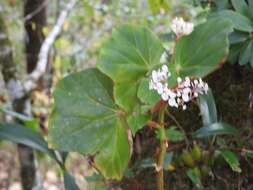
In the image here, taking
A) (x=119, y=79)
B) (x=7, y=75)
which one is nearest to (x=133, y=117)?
(x=119, y=79)

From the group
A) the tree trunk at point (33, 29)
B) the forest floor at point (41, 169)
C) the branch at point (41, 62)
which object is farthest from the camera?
the forest floor at point (41, 169)

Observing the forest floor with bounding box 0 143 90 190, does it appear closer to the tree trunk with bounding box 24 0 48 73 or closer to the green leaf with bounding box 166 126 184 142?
the tree trunk with bounding box 24 0 48 73

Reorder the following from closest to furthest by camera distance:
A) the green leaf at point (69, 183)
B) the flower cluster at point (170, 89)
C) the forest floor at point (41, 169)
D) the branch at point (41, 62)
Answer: the flower cluster at point (170, 89) → the green leaf at point (69, 183) → the branch at point (41, 62) → the forest floor at point (41, 169)

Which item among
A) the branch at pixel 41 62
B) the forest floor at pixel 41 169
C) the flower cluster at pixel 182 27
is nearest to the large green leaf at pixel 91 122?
the flower cluster at pixel 182 27

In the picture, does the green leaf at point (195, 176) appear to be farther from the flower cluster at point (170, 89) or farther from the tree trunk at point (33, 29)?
the tree trunk at point (33, 29)

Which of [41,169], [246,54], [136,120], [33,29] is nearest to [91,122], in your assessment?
[136,120]

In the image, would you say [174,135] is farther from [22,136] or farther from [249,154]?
[22,136]

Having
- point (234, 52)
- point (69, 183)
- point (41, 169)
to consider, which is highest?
point (234, 52)

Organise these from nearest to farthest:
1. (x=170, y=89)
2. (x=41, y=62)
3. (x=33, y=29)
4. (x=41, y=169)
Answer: (x=170, y=89), (x=41, y=62), (x=33, y=29), (x=41, y=169)
